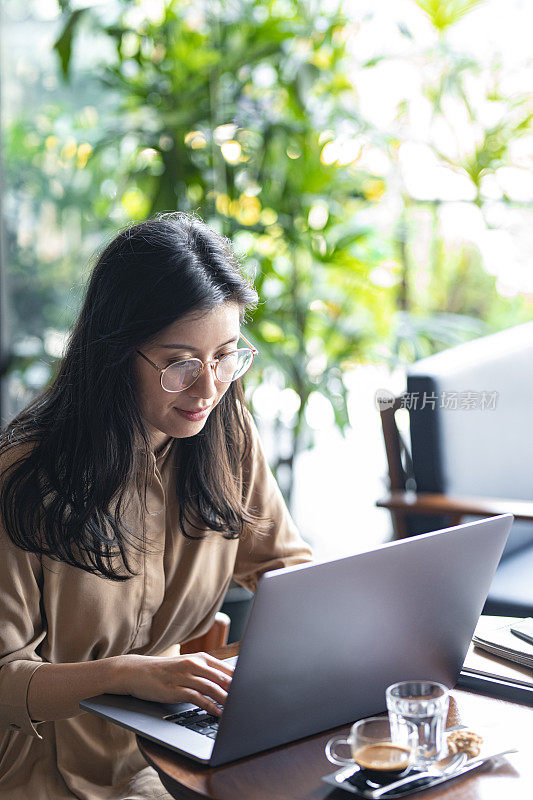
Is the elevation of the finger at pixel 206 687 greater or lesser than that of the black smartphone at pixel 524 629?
greater

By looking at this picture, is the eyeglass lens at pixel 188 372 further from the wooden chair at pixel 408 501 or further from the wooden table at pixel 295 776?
the wooden chair at pixel 408 501

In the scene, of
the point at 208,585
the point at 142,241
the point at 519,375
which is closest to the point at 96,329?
the point at 142,241

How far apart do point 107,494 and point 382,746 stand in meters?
0.51

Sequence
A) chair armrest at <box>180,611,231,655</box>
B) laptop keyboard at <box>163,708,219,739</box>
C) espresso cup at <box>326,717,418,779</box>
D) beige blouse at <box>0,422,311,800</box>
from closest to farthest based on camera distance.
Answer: espresso cup at <box>326,717,418,779</box> → laptop keyboard at <box>163,708,219,739</box> → beige blouse at <box>0,422,311,800</box> → chair armrest at <box>180,611,231,655</box>

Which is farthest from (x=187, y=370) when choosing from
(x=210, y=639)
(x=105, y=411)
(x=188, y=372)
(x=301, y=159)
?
(x=301, y=159)

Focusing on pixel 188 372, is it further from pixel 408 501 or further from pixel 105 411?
pixel 408 501

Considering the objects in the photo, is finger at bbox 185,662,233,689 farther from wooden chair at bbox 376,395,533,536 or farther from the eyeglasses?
wooden chair at bbox 376,395,533,536

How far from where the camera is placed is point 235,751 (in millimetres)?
929

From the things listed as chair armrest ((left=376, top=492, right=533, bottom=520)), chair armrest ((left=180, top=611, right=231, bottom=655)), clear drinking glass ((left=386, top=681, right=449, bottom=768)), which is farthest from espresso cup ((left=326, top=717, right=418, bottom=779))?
chair armrest ((left=376, top=492, right=533, bottom=520))

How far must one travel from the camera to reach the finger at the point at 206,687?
997mm

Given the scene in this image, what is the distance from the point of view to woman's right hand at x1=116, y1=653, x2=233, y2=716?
1004 millimetres

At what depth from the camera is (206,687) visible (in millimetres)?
1005

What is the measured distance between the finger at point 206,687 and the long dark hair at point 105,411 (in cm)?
27

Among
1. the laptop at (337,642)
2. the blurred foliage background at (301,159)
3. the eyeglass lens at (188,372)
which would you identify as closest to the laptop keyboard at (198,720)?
the laptop at (337,642)
